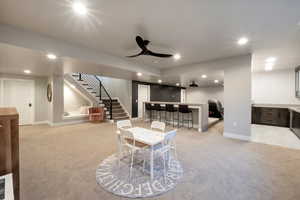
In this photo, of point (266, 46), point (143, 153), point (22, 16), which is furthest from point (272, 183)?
point (22, 16)

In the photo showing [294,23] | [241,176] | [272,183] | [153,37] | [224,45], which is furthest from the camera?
[224,45]

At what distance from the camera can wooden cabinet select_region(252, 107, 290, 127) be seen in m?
5.54

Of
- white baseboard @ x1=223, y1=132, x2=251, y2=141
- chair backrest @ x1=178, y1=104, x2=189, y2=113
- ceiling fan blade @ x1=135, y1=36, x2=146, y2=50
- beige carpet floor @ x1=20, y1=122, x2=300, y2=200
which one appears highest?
ceiling fan blade @ x1=135, y1=36, x2=146, y2=50

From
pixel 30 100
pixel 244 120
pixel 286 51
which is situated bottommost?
pixel 244 120

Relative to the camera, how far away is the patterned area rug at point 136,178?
6.24 feet

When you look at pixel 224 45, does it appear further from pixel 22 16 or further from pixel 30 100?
pixel 30 100

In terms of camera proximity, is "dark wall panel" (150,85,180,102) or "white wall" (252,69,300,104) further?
"dark wall panel" (150,85,180,102)

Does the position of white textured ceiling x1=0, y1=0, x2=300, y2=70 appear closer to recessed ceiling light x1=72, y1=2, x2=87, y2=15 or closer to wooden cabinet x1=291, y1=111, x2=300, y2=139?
recessed ceiling light x1=72, y1=2, x2=87, y2=15

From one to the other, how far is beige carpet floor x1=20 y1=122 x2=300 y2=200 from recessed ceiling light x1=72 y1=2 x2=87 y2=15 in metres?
2.71

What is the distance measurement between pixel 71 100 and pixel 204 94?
9.76 metres

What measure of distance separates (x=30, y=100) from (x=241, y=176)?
320 inches

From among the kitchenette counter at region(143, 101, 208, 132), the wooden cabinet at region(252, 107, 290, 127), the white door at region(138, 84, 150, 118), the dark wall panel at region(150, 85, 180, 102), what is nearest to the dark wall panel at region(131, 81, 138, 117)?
the white door at region(138, 84, 150, 118)

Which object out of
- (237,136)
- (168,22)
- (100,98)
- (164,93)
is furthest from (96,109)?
(237,136)

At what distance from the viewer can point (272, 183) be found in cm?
208
